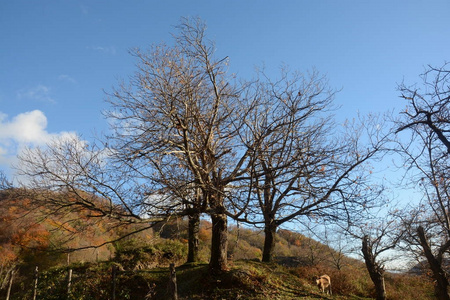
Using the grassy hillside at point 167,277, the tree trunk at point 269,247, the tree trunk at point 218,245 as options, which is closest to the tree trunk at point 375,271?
the grassy hillside at point 167,277

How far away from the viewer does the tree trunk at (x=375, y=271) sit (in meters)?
13.2

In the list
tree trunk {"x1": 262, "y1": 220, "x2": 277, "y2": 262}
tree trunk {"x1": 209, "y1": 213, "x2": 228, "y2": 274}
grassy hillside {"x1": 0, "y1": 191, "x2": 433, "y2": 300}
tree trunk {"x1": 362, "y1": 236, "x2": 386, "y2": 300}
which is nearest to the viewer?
grassy hillside {"x1": 0, "y1": 191, "x2": 433, "y2": 300}

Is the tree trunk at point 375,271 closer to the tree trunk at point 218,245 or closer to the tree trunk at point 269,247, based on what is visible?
the tree trunk at point 269,247

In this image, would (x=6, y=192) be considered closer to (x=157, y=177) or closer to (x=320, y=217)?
(x=157, y=177)

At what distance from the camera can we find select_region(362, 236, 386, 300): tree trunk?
13.2 meters

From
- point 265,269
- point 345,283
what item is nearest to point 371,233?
point 345,283

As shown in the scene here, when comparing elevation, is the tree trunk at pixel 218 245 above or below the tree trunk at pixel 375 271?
above

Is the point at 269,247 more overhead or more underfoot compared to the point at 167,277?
more overhead

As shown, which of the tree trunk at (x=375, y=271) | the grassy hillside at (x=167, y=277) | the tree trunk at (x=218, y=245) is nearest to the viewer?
the grassy hillside at (x=167, y=277)

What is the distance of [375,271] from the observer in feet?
44.2

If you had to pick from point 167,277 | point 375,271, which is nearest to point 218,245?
point 167,277

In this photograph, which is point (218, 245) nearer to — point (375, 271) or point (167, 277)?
point (167, 277)

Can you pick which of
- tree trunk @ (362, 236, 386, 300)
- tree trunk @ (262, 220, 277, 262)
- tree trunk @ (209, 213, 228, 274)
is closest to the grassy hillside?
tree trunk @ (209, 213, 228, 274)

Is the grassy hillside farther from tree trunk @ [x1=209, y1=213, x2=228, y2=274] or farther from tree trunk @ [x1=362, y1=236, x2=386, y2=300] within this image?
tree trunk @ [x1=362, y1=236, x2=386, y2=300]
